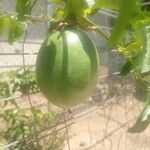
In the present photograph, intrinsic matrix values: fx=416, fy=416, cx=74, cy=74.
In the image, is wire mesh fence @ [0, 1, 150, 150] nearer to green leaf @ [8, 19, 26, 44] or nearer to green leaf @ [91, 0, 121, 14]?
green leaf @ [8, 19, 26, 44]

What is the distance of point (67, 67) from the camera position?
63 centimetres

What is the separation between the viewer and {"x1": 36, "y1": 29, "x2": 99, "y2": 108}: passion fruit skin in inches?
25.0

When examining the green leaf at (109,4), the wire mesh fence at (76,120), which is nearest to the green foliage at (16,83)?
the wire mesh fence at (76,120)

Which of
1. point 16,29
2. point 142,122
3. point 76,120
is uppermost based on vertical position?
point 16,29

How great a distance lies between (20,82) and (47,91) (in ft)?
5.54

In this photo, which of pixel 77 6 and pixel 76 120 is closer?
pixel 77 6

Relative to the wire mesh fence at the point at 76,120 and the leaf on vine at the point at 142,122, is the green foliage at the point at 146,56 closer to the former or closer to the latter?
the leaf on vine at the point at 142,122

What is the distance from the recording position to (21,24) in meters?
0.79

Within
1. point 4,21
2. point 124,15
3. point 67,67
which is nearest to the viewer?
point 124,15

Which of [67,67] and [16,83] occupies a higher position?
[67,67]

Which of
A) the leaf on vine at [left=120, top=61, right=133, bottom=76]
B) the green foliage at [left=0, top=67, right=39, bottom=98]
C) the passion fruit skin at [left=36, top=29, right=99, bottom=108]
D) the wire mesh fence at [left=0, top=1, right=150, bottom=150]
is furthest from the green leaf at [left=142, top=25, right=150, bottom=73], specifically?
the green foliage at [left=0, top=67, right=39, bottom=98]

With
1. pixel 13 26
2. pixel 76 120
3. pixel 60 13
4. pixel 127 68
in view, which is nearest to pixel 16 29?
pixel 13 26

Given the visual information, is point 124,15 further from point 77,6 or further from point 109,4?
point 77,6

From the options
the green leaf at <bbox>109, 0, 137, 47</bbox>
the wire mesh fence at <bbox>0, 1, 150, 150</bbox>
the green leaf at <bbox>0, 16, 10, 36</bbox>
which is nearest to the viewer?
the green leaf at <bbox>109, 0, 137, 47</bbox>
